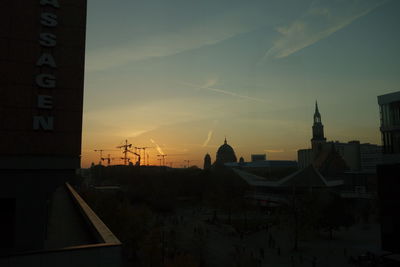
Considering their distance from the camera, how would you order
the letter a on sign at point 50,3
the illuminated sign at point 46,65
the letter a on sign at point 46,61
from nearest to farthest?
1. the illuminated sign at point 46,65
2. the letter a on sign at point 46,61
3. the letter a on sign at point 50,3

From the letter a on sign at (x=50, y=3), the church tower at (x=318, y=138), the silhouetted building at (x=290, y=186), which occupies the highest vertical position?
the church tower at (x=318, y=138)

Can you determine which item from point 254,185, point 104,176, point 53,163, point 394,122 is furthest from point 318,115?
point 53,163

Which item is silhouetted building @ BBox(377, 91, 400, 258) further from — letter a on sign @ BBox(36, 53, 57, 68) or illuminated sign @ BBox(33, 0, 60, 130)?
letter a on sign @ BBox(36, 53, 57, 68)

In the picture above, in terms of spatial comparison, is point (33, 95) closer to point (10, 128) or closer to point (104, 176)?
point (10, 128)

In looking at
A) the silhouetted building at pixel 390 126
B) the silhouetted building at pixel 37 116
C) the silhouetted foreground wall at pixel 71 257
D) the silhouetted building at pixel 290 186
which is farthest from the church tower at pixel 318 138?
the silhouetted foreground wall at pixel 71 257

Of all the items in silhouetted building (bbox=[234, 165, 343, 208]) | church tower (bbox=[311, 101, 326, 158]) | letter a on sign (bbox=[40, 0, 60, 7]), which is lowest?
silhouetted building (bbox=[234, 165, 343, 208])

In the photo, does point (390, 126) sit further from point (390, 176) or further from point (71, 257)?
point (71, 257)

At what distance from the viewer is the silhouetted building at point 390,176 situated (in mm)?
34000

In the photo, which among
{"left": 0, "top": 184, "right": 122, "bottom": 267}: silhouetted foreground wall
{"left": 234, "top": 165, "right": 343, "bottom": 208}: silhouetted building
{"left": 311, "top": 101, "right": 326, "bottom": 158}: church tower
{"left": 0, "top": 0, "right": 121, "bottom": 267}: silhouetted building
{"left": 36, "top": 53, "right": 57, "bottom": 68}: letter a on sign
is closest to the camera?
{"left": 0, "top": 184, "right": 122, "bottom": 267}: silhouetted foreground wall

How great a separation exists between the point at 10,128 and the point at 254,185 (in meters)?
92.8

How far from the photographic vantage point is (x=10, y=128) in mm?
18766

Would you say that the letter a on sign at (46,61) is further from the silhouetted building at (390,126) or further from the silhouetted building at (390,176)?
the silhouetted building at (390,126)

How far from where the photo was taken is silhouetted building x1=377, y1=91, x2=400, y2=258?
112 feet

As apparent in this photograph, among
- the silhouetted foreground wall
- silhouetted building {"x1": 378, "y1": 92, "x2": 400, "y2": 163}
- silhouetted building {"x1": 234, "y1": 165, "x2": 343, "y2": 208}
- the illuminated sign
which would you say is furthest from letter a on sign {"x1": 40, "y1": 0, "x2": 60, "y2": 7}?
silhouetted building {"x1": 234, "y1": 165, "x2": 343, "y2": 208}
